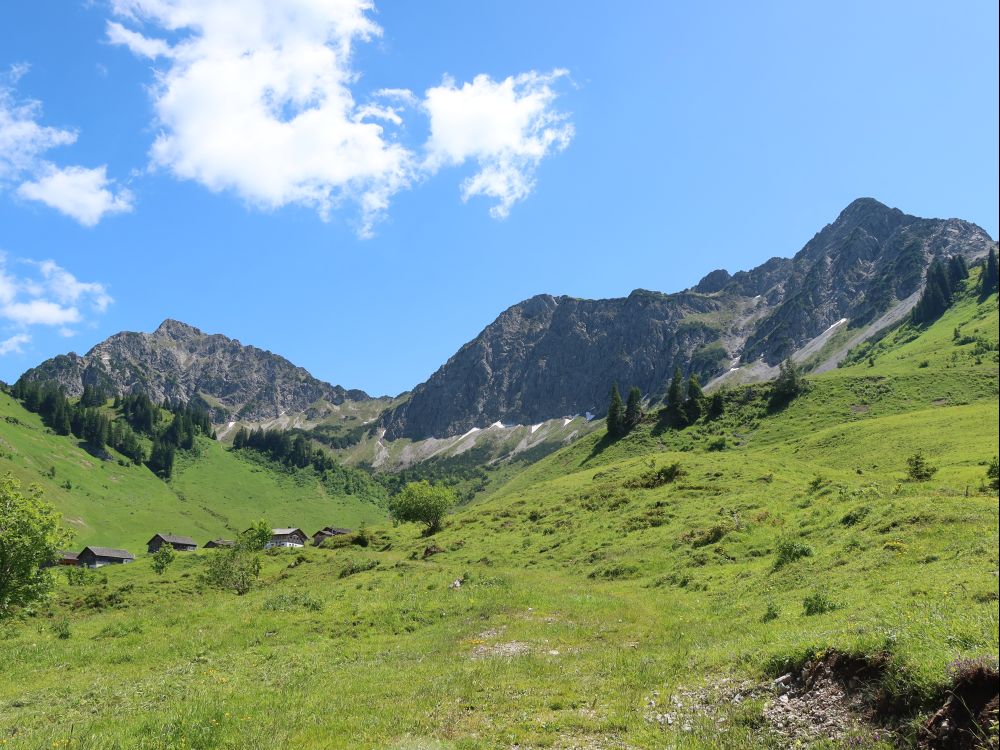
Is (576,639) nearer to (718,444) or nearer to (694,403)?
(718,444)

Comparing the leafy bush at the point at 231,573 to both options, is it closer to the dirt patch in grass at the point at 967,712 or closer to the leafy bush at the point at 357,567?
the leafy bush at the point at 357,567

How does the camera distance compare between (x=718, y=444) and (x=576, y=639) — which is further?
(x=718, y=444)

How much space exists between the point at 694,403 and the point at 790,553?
404ft

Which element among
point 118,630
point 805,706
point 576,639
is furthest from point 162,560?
point 805,706

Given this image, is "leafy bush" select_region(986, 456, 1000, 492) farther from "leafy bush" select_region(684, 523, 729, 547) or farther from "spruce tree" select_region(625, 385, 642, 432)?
"spruce tree" select_region(625, 385, 642, 432)

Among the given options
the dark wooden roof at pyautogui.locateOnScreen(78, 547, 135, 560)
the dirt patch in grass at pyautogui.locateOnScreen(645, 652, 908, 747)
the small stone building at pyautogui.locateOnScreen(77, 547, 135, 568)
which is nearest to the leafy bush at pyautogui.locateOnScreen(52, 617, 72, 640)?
the dirt patch in grass at pyautogui.locateOnScreen(645, 652, 908, 747)

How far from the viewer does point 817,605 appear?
1983cm

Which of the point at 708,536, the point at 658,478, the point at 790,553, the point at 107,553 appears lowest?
the point at 107,553

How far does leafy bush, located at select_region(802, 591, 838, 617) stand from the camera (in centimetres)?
1966

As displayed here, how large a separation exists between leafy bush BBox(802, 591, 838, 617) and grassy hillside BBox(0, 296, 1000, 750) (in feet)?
0.21

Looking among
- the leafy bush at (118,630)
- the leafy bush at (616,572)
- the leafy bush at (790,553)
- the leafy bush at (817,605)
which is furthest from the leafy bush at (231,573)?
the leafy bush at (817,605)

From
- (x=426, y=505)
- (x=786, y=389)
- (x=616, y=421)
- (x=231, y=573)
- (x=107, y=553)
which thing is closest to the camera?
(x=231, y=573)

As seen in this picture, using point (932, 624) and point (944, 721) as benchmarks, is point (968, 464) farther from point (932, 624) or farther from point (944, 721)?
point (944, 721)

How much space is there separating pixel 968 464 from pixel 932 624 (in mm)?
62329
